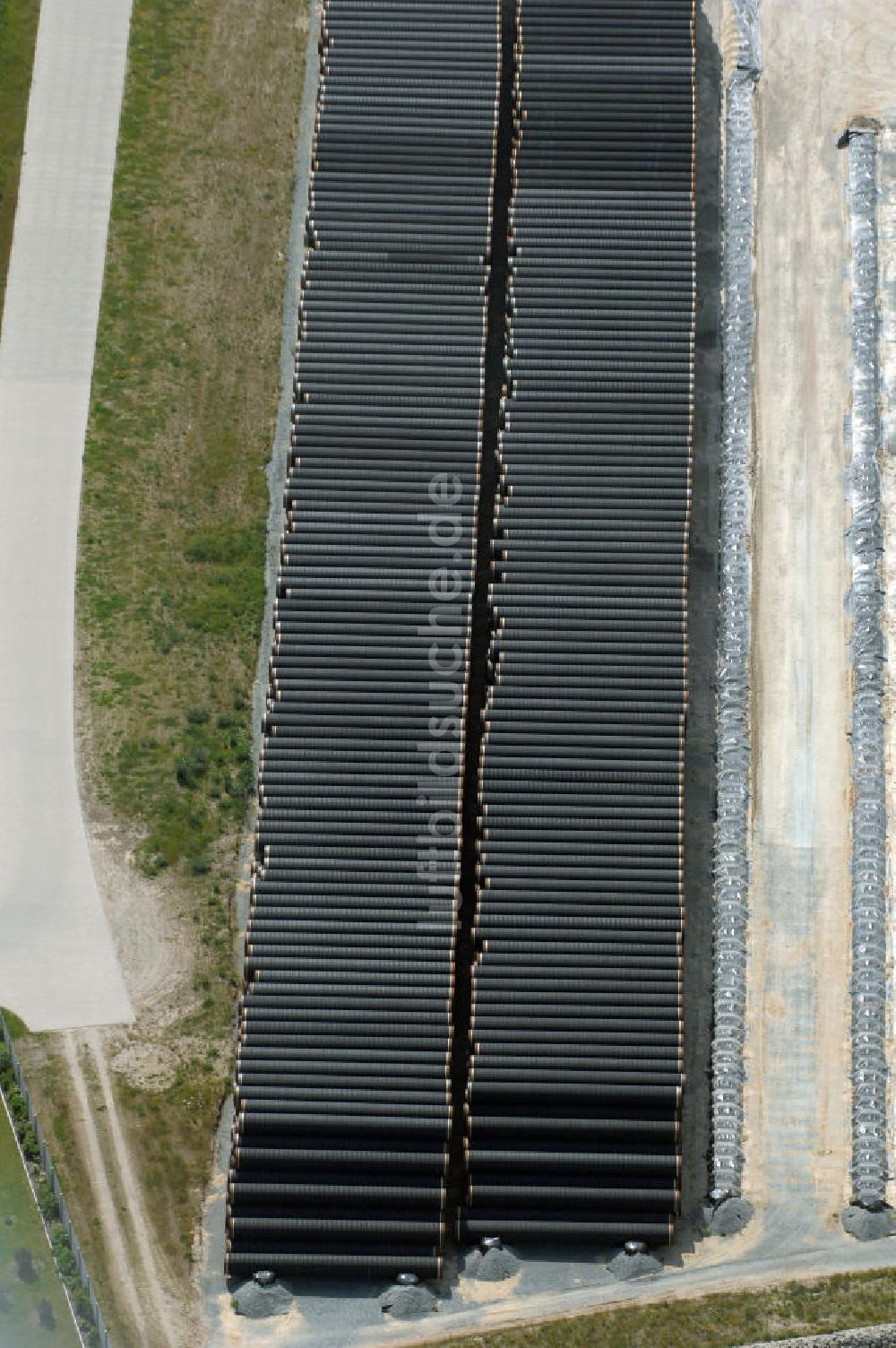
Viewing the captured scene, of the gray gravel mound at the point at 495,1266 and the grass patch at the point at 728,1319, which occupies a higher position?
the gray gravel mound at the point at 495,1266

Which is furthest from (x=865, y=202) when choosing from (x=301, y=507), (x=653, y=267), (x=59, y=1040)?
(x=59, y=1040)

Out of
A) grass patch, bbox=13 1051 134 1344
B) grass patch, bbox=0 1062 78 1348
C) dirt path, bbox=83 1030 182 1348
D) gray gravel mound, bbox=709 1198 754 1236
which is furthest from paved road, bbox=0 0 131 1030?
gray gravel mound, bbox=709 1198 754 1236

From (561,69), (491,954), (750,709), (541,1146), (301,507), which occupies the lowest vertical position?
(541,1146)

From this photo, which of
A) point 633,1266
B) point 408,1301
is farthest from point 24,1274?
point 633,1266

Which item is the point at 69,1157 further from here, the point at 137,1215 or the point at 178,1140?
the point at 178,1140

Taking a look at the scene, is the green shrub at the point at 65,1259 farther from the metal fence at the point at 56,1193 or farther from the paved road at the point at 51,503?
the paved road at the point at 51,503

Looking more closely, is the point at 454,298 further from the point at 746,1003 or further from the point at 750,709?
the point at 746,1003

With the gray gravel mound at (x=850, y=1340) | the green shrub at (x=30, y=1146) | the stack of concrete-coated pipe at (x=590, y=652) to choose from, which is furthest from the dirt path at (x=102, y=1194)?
the gray gravel mound at (x=850, y=1340)
